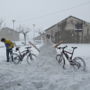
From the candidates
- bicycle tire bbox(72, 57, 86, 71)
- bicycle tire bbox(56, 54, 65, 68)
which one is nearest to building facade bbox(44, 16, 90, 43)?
bicycle tire bbox(56, 54, 65, 68)

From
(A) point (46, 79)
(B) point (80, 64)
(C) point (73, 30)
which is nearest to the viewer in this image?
(A) point (46, 79)

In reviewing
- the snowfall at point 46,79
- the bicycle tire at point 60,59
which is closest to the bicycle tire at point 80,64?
the snowfall at point 46,79

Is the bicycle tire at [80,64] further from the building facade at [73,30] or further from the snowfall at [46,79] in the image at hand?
the building facade at [73,30]

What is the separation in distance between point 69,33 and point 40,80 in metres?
31.8

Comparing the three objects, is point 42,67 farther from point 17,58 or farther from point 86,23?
point 86,23

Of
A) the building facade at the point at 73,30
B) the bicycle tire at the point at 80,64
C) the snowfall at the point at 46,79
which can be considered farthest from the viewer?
the building facade at the point at 73,30

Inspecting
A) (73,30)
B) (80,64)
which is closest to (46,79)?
(80,64)

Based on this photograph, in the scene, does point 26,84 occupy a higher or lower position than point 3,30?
lower

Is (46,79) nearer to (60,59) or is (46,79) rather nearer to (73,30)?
(60,59)

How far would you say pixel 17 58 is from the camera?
1061cm

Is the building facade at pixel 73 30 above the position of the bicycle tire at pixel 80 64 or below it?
above

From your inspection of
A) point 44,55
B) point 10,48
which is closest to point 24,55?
point 10,48

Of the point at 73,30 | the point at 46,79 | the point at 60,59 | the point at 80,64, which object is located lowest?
the point at 46,79

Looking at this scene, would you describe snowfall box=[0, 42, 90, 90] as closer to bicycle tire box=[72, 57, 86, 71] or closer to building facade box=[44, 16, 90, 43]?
bicycle tire box=[72, 57, 86, 71]
